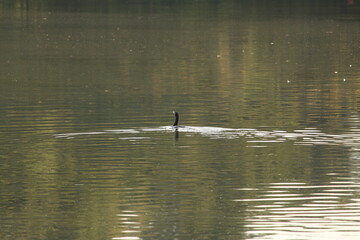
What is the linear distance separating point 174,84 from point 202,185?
65.5 ft

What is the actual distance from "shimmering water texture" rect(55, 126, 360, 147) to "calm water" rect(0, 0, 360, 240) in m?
0.05

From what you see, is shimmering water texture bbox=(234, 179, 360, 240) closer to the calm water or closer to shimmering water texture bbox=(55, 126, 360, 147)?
the calm water

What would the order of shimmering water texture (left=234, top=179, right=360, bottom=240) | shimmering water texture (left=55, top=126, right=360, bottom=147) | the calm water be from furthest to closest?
shimmering water texture (left=55, top=126, right=360, bottom=147) → the calm water → shimmering water texture (left=234, top=179, right=360, bottom=240)

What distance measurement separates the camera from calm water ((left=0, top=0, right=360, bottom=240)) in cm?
1908

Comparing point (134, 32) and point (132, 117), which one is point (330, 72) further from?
point (134, 32)

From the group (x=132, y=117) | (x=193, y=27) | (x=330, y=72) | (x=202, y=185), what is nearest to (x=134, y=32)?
(x=193, y=27)

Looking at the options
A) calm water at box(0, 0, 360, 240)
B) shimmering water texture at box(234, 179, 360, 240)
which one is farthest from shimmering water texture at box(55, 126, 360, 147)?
shimmering water texture at box(234, 179, 360, 240)

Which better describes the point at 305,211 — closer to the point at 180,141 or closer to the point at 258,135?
the point at 180,141

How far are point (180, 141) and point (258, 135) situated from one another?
2163 millimetres

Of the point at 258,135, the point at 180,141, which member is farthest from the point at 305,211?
the point at 258,135

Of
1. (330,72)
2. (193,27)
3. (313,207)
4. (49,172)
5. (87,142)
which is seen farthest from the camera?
(193,27)

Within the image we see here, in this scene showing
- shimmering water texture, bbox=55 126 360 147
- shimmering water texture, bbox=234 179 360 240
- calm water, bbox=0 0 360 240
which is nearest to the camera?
shimmering water texture, bbox=234 179 360 240

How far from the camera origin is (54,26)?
79812mm

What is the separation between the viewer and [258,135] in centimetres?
2831
